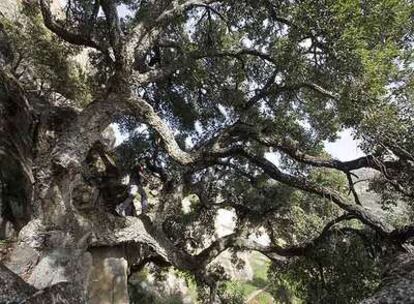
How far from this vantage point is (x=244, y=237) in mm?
14523

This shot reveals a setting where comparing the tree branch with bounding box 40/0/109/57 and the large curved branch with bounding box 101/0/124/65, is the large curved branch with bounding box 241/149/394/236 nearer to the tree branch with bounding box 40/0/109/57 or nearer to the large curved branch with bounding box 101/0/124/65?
the large curved branch with bounding box 101/0/124/65

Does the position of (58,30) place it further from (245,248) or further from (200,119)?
(245,248)

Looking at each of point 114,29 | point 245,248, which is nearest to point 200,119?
point 245,248

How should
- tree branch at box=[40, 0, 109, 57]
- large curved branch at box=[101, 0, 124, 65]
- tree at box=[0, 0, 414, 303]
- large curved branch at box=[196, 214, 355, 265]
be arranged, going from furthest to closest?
large curved branch at box=[196, 214, 355, 265], tree branch at box=[40, 0, 109, 57], large curved branch at box=[101, 0, 124, 65], tree at box=[0, 0, 414, 303]

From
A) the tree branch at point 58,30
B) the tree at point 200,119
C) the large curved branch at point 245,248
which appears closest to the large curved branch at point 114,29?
the tree at point 200,119

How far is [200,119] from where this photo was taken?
1695 cm

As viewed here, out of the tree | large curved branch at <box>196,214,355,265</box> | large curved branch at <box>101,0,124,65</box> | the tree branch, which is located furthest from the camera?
large curved branch at <box>196,214,355,265</box>

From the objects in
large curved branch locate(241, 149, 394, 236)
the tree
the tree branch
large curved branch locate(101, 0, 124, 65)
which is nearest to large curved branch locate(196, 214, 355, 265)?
the tree

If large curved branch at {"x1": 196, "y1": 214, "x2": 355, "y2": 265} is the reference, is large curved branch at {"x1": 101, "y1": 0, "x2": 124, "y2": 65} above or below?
above

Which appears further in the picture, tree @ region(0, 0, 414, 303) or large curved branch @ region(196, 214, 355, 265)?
large curved branch @ region(196, 214, 355, 265)

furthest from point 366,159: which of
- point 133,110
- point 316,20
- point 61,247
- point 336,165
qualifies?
point 61,247

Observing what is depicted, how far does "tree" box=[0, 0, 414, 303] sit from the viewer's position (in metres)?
9.65

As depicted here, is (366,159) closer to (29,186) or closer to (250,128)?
(250,128)

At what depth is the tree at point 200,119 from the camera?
380 inches
